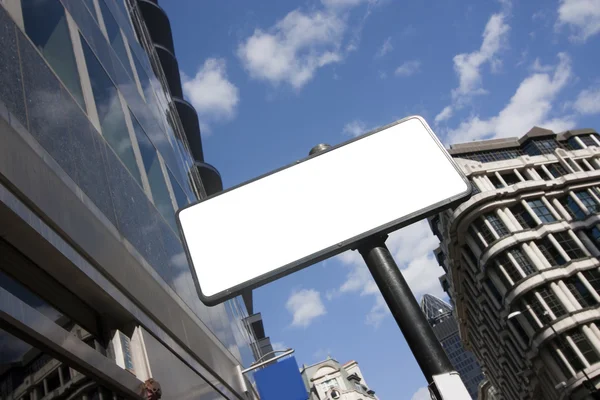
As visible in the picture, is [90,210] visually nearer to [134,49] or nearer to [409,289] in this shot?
[409,289]

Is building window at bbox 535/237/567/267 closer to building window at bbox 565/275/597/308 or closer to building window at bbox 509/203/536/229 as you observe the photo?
building window at bbox 565/275/597/308

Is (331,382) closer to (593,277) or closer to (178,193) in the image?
(593,277)

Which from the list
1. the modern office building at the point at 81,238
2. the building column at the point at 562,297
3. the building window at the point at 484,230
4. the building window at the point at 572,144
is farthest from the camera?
the building window at the point at 572,144

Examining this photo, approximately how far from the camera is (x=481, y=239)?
39.9 metres

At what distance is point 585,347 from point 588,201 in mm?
14003

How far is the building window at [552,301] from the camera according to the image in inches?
1374

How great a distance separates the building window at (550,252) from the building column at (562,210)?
11.2 ft

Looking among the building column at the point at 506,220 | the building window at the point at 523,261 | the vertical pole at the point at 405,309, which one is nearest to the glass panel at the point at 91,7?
the vertical pole at the point at 405,309

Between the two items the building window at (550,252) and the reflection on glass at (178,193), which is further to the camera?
the building window at (550,252)

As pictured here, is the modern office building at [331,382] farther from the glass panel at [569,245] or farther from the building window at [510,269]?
the glass panel at [569,245]

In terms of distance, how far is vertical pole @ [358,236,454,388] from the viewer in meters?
1.71

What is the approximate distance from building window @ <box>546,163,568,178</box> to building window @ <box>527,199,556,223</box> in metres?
4.70

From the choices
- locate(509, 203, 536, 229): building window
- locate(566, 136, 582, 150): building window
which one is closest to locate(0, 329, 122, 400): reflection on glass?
locate(509, 203, 536, 229): building window

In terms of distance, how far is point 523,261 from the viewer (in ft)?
Answer: 123
